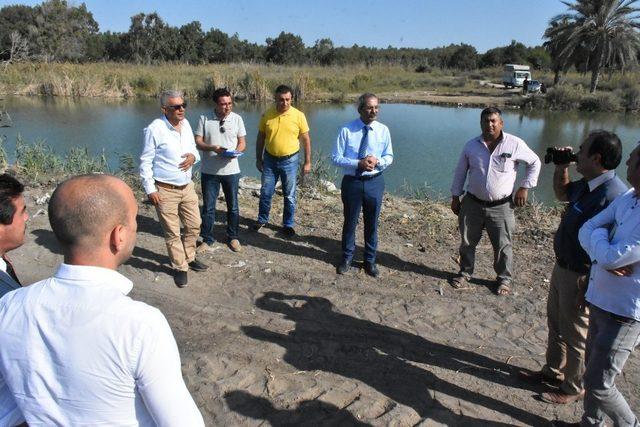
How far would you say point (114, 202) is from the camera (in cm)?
133

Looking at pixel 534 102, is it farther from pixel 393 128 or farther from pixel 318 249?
pixel 318 249

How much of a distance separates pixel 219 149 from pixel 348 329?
236 centimetres

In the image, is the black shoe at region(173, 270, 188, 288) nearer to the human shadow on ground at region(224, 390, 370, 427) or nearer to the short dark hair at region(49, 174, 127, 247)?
the human shadow on ground at region(224, 390, 370, 427)

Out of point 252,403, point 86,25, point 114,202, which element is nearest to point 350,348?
point 252,403

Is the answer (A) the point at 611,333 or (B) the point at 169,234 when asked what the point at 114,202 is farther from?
(B) the point at 169,234

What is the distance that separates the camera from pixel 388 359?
139 inches

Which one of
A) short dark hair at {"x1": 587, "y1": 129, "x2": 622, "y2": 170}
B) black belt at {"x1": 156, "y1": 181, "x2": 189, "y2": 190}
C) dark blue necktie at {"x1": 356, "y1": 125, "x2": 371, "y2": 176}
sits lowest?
black belt at {"x1": 156, "y1": 181, "x2": 189, "y2": 190}

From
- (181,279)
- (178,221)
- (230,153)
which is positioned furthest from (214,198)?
(181,279)

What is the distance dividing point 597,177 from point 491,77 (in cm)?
4820

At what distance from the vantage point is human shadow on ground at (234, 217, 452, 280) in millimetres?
5148

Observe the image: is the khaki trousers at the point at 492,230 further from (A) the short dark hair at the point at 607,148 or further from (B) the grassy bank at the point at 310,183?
(A) the short dark hair at the point at 607,148

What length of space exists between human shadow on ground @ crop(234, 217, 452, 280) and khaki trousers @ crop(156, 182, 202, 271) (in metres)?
0.98

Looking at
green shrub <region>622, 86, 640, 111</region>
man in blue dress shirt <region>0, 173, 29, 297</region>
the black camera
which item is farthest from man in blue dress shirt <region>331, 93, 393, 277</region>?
green shrub <region>622, 86, 640, 111</region>

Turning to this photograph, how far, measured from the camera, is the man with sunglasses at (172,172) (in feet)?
14.1
